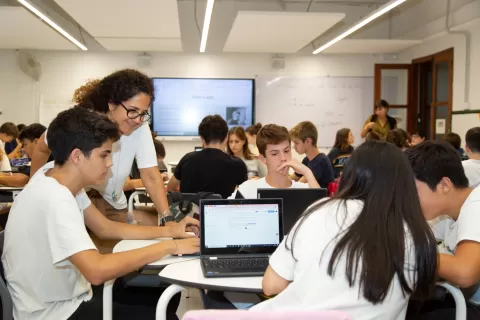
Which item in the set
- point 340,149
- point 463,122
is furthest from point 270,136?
point 463,122

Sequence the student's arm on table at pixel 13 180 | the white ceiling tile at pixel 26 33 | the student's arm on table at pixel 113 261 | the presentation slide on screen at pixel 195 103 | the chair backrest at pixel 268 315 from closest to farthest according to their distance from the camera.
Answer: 1. the chair backrest at pixel 268 315
2. the student's arm on table at pixel 113 261
3. the student's arm on table at pixel 13 180
4. the white ceiling tile at pixel 26 33
5. the presentation slide on screen at pixel 195 103

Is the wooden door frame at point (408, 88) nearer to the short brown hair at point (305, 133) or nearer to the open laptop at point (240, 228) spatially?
the short brown hair at point (305, 133)

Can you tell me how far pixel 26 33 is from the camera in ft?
23.8

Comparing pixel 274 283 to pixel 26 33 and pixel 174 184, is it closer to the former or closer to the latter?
pixel 174 184

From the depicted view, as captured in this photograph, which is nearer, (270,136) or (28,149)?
(270,136)

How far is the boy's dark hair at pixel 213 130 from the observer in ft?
12.8

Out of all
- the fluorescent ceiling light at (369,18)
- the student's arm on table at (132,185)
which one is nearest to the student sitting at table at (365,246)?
the student's arm on table at (132,185)

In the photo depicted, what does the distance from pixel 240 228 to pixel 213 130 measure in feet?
6.05

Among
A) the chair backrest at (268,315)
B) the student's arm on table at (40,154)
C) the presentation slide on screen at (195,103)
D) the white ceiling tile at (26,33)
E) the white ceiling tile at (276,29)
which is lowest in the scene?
the chair backrest at (268,315)

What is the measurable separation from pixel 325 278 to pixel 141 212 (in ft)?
7.81

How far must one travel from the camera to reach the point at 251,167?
534cm

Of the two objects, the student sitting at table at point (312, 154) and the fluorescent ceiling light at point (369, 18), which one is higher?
the fluorescent ceiling light at point (369, 18)

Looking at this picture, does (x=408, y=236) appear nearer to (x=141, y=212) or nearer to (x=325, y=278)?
(x=325, y=278)

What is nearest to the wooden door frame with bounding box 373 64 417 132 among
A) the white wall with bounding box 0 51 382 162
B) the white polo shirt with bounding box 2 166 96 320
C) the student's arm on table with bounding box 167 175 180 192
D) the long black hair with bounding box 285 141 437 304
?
the white wall with bounding box 0 51 382 162
